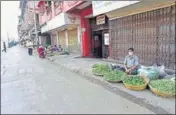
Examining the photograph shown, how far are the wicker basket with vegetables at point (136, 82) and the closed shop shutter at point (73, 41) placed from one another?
42.1ft

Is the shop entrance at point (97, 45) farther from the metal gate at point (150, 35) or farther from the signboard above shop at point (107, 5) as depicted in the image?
the signboard above shop at point (107, 5)

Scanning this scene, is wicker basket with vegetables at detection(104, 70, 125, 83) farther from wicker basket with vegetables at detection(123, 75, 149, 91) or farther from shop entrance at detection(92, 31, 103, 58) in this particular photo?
shop entrance at detection(92, 31, 103, 58)

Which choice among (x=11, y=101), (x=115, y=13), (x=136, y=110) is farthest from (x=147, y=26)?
(x=11, y=101)

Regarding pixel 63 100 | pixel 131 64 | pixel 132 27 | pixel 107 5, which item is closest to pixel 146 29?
pixel 132 27

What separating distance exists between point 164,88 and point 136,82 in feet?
3.30

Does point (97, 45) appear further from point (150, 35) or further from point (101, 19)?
point (150, 35)

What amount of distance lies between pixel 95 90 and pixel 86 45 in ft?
33.7

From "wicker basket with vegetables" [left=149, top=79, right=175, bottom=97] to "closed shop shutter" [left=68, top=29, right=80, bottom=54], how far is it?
1369 centimetres

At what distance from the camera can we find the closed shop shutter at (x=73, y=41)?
752 inches

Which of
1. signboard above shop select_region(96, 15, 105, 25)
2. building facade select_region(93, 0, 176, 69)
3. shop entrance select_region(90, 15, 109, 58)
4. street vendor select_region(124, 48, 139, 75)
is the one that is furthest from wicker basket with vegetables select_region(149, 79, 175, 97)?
shop entrance select_region(90, 15, 109, 58)

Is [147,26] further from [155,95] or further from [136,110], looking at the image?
[136,110]

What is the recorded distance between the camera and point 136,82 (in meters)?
6.10

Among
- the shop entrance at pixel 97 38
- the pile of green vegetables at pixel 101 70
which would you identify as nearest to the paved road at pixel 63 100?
the pile of green vegetables at pixel 101 70

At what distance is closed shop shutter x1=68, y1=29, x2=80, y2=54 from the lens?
19.1m
